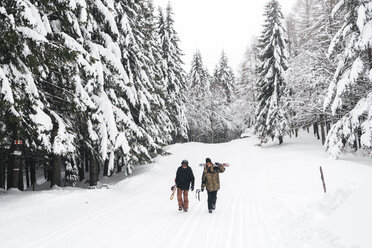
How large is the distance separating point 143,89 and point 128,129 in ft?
12.5

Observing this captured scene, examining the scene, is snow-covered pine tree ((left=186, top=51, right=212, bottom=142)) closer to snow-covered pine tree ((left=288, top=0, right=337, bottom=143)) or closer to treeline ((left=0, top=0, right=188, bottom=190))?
snow-covered pine tree ((left=288, top=0, right=337, bottom=143))

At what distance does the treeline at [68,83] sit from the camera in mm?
7586

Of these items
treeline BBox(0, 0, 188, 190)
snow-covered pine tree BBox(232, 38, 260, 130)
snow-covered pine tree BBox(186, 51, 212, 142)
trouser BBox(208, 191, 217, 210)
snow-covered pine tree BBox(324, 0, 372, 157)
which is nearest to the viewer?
treeline BBox(0, 0, 188, 190)

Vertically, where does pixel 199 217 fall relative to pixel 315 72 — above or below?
below

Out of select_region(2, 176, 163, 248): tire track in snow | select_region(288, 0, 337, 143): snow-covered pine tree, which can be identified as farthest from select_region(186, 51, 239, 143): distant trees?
select_region(2, 176, 163, 248): tire track in snow

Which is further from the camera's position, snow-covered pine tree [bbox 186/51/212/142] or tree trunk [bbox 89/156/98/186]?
snow-covered pine tree [bbox 186/51/212/142]

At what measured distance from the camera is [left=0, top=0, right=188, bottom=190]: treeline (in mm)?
7586

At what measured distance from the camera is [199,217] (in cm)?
813

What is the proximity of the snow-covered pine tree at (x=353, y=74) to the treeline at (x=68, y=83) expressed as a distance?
1133 cm

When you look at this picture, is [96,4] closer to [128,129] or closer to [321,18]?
[128,129]

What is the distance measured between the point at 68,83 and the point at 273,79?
21.2 metres

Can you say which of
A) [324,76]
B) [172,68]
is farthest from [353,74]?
[172,68]

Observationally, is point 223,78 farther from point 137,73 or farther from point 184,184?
point 184,184

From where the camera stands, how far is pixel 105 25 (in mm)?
13070
